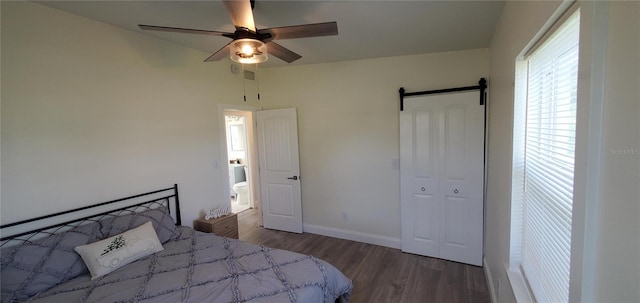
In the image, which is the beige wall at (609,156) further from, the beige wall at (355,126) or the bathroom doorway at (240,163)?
the bathroom doorway at (240,163)

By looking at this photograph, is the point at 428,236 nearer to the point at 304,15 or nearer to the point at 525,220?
A: the point at 525,220

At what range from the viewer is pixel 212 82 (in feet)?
11.0

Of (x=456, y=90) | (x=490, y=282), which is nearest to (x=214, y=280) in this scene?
(x=490, y=282)

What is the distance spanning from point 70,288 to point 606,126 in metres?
2.85

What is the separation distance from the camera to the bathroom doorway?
5.23 m

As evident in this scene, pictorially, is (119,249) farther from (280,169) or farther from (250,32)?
(280,169)

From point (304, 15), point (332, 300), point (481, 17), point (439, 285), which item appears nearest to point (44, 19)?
point (304, 15)

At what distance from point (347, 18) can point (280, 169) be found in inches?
99.3

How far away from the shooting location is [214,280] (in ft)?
5.88

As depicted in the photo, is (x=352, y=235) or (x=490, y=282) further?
(x=352, y=235)

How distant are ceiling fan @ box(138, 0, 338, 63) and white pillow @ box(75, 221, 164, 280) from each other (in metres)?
1.63

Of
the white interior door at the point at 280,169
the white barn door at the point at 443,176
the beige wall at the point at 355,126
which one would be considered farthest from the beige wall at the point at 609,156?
the white interior door at the point at 280,169

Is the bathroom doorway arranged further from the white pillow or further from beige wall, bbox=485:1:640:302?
beige wall, bbox=485:1:640:302

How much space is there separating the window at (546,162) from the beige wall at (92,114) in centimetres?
315
